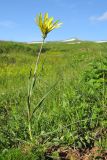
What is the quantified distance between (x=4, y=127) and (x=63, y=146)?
0.78 m

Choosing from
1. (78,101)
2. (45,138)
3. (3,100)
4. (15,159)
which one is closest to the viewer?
(15,159)

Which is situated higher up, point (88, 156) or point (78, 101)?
point (78, 101)

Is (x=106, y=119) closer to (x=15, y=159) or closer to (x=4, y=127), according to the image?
(x=4, y=127)

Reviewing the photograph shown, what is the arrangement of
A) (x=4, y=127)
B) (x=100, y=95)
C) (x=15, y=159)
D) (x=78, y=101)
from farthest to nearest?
(x=100, y=95)
(x=78, y=101)
(x=4, y=127)
(x=15, y=159)

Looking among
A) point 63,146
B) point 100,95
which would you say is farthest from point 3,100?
point 63,146

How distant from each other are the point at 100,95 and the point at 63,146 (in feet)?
5.95

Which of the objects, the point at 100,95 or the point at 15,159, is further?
the point at 100,95

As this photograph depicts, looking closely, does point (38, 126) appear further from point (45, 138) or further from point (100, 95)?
point (100, 95)

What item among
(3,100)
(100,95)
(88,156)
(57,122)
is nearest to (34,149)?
(88,156)

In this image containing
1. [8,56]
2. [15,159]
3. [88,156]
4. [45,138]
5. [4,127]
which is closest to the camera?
[15,159]

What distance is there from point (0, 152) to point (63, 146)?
65 centimetres

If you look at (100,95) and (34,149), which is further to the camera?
(100,95)

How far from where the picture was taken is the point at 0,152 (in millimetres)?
4207

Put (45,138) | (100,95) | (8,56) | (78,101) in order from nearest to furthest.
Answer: (45,138) → (78,101) → (100,95) → (8,56)
